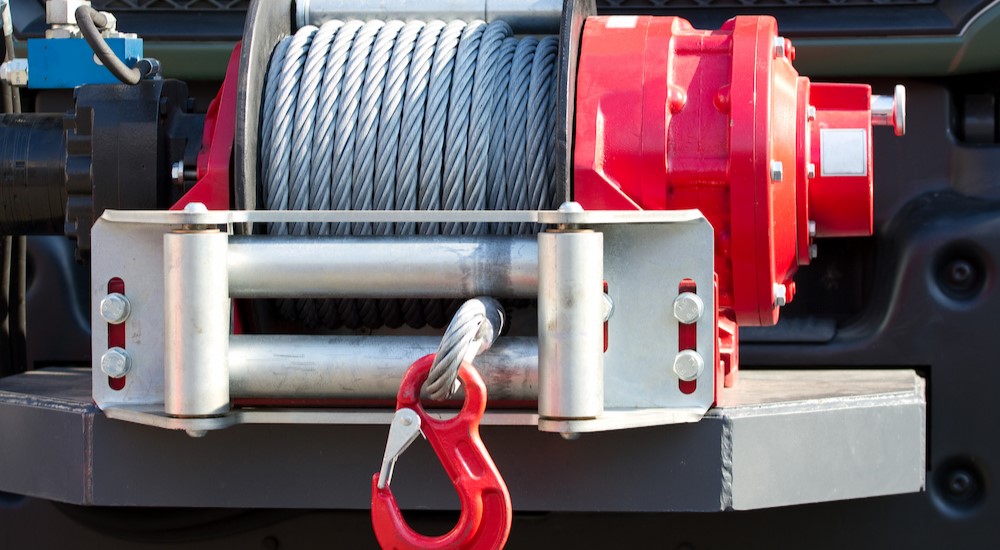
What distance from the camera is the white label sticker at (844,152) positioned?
2.17 meters

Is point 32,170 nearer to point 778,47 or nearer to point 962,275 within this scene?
point 778,47

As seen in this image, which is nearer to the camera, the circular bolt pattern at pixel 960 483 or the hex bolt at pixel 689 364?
the hex bolt at pixel 689 364

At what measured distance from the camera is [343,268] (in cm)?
194

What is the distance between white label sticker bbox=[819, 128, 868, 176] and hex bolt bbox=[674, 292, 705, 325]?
0.39 metres

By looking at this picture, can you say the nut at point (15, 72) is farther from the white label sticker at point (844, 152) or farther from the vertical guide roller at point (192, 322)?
the white label sticker at point (844, 152)

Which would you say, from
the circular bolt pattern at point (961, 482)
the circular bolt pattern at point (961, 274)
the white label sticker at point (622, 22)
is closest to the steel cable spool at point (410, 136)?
the white label sticker at point (622, 22)

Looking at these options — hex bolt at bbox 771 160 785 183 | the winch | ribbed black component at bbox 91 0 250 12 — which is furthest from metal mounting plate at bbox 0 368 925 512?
ribbed black component at bbox 91 0 250 12

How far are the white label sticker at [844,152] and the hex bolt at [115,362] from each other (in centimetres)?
109

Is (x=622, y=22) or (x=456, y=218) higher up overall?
(x=622, y=22)

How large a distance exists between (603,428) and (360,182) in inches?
22.9

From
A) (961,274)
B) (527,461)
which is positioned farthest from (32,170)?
(961,274)

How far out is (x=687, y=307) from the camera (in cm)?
194

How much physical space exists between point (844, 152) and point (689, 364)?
478mm

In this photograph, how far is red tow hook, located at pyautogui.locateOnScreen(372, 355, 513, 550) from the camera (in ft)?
5.77
